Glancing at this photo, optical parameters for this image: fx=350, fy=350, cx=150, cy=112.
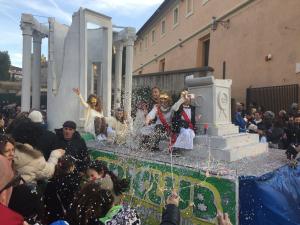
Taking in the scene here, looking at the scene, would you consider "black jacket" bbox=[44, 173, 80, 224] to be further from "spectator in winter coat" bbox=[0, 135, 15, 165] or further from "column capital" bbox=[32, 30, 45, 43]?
"column capital" bbox=[32, 30, 45, 43]

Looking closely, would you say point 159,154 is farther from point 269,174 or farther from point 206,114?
point 269,174

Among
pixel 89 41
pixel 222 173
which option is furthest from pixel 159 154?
pixel 89 41

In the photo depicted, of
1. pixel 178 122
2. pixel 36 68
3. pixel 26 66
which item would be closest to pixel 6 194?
pixel 178 122

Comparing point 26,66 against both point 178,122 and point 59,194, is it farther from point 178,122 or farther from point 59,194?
point 59,194

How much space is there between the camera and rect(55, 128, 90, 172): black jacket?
15.9 ft

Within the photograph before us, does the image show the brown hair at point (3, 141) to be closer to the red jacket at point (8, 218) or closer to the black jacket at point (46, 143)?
the black jacket at point (46, 143)

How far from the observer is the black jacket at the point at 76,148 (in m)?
4.86

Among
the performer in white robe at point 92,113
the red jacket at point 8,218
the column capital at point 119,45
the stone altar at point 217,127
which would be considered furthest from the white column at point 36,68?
the red jacket at point 8,218

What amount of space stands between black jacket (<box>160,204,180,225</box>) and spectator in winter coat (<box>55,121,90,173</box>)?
2651 mm

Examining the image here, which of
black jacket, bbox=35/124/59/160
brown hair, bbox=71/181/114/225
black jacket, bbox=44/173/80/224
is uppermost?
black jacket, bbox=35/124/59/160

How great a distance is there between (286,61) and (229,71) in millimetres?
4011

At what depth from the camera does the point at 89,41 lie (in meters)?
9.70

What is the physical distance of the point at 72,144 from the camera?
492 centimetres

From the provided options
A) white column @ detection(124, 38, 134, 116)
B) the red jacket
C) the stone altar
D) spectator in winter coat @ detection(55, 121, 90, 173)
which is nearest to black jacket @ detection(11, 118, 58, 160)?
spectator in winter coat @ detection(55, 121, 90, 173)
